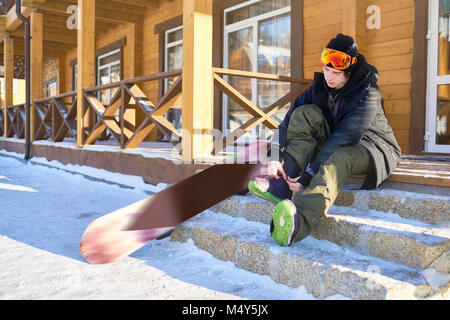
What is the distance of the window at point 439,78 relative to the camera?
3945mm

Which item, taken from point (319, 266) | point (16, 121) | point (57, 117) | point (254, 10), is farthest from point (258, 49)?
point (16, 121)

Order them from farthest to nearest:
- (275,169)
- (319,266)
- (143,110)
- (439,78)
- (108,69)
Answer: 1. (108,69)
2. (143,110)
3. (439,78)
4. (275,169)
5. (319,266)

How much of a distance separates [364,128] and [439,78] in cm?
232

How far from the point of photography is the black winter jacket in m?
2.18

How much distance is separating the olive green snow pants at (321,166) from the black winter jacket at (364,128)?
51mm

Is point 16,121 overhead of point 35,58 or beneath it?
beneath

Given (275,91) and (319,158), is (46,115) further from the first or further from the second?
(319,158)

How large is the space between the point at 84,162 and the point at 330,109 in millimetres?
4458

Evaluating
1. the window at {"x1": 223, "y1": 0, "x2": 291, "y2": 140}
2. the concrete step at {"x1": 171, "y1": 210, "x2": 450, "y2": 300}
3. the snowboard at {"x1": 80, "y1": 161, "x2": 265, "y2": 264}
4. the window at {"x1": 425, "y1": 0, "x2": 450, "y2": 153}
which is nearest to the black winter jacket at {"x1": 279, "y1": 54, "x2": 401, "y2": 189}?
the concrete step at {"x1": 171, "y1": 210, "x2": 450, "y2": 300}

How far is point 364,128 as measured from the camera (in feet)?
7.21

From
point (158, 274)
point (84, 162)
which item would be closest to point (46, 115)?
point (84, 162)

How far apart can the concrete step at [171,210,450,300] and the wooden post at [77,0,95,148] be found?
4.12m

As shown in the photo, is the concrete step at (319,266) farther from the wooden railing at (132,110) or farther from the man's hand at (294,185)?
the wooden railing at (132,110)

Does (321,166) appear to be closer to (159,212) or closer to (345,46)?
(345,46)
